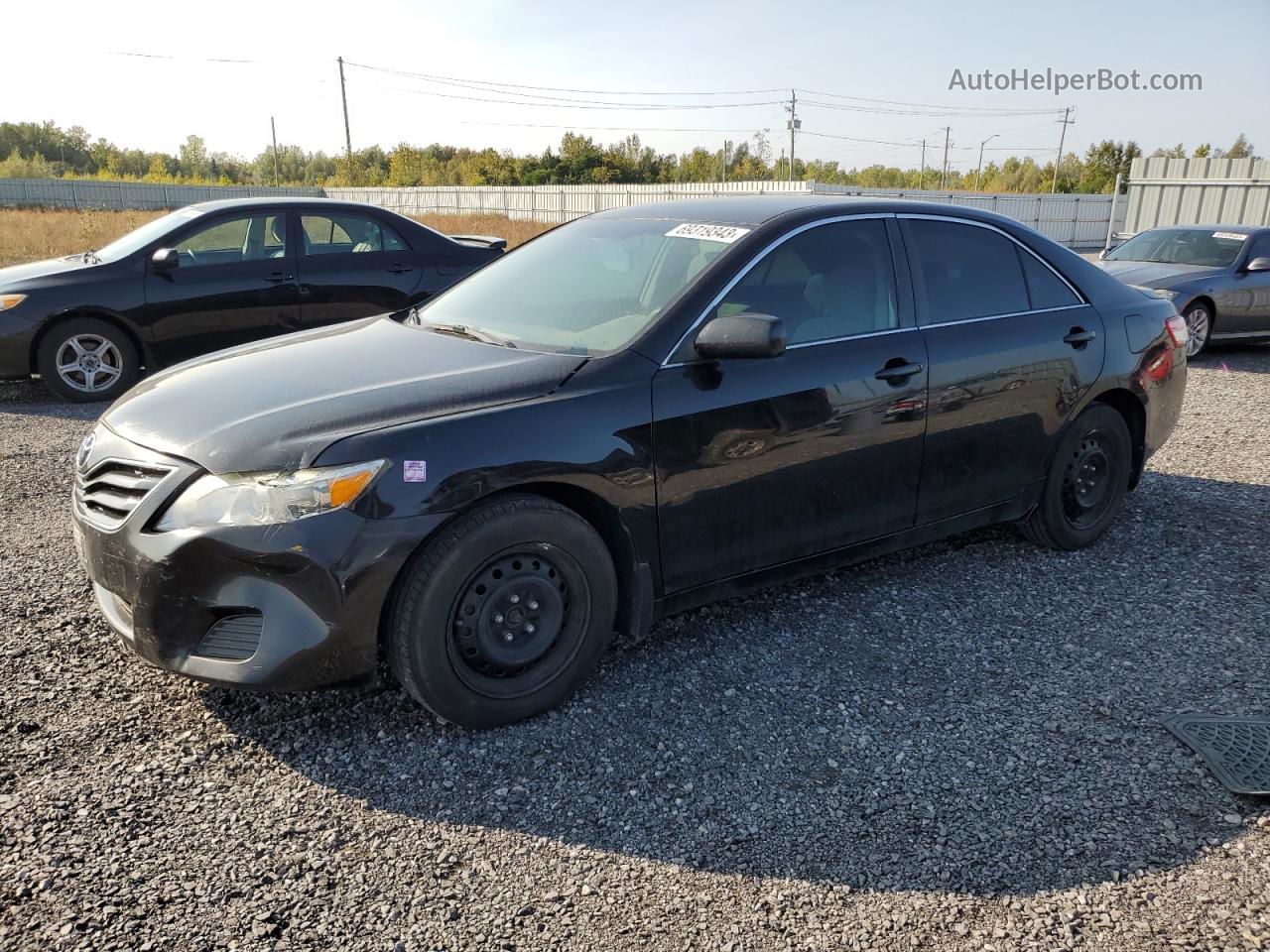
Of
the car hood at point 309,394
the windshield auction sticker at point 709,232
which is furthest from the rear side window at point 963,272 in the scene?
the car hood at point 309,394

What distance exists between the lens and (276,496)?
277cm

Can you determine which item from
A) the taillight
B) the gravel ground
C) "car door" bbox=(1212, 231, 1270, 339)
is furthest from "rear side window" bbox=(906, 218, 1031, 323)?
"car door" bbox=(1212, 231, 1270, 339)

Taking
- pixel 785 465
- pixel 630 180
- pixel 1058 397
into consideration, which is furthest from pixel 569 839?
pixel 630 180

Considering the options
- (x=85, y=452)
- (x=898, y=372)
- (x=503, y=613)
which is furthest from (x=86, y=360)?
(x=898, y=372)

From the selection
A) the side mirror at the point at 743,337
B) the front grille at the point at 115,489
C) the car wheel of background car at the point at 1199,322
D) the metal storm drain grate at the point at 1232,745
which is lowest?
the metal storm drain grate at the point at 1232,745

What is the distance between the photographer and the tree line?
67062 mm

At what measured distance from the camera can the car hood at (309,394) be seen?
113 inches

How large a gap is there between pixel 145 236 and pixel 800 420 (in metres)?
6.80

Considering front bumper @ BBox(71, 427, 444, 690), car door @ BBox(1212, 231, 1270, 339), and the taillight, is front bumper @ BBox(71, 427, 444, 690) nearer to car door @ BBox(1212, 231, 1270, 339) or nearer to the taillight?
the taillight

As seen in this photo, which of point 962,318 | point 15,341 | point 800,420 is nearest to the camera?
point 800,420

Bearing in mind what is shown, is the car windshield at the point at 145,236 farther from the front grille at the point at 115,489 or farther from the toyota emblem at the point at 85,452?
the front grille at the point at 115,489

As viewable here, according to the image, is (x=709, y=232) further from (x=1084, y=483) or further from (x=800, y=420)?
(x=1084, y=483)

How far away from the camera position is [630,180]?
6875cm

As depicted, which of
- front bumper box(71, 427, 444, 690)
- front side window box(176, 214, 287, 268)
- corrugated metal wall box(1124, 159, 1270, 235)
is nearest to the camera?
front bumper box(71, 427, 444, 690)
